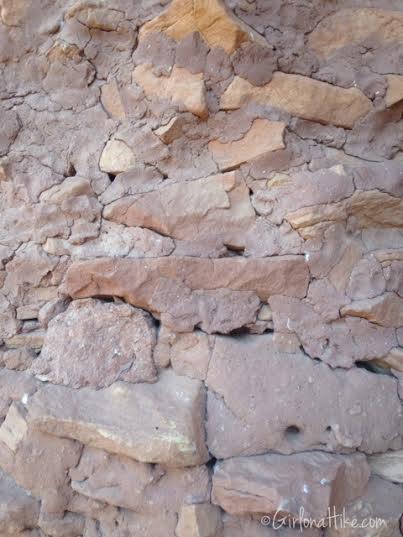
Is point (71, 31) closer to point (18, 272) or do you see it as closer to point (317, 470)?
point (18, 272)

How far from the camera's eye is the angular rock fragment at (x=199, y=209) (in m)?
1.55

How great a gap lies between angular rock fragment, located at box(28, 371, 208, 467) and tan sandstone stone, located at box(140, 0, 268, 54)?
1208 millimetres

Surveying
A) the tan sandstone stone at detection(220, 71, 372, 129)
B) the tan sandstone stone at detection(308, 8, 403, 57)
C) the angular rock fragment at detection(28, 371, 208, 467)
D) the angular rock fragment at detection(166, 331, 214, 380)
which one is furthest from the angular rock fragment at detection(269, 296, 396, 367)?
the tan sandstone stone at detection(308, 8, 403, 57)

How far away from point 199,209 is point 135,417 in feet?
2.45

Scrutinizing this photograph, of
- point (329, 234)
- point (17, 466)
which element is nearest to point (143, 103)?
point (329, 234)

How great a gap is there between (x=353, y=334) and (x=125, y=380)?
0.81 meters

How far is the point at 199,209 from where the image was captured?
1.55 meters

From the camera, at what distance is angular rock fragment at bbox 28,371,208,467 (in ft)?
4.31

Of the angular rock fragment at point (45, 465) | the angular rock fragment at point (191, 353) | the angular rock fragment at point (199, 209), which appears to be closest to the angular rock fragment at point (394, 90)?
Result: the angular rock fragment at point (199, 209)

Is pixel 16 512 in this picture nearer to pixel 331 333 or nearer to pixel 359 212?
pixel 331 333

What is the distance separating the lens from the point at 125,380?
1453mm

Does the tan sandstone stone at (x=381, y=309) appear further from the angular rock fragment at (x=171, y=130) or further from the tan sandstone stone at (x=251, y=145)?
the angular rock fragment at (x=171, y=130)

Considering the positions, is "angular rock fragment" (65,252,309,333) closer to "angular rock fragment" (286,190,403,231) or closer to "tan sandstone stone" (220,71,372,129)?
"angular rock fragment" (286,190,403,231)

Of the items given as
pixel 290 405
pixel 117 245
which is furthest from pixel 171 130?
pixel 290 405
